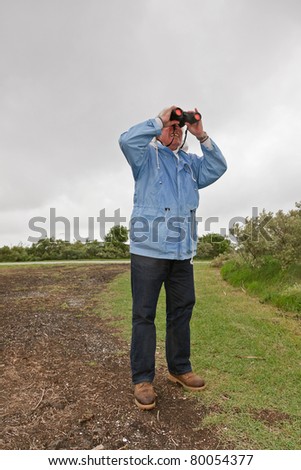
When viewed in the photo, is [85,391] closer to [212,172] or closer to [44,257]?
[212,172]

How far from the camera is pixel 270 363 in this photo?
15.1 feet

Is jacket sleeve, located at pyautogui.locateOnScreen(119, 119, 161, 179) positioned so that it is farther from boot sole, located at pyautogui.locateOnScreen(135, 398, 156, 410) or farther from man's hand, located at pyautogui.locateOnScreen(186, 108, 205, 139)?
boot sole, located at pyautogui.locateOnScreen(135, 398, 156, 410)

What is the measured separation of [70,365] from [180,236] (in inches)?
79.7

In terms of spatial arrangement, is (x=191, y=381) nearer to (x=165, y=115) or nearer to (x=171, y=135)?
(x=171, y=135)

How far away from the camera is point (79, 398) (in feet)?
12.2

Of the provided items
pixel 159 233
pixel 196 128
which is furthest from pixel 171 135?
pixel 159 233

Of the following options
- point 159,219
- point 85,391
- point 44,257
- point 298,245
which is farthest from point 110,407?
point 44,257

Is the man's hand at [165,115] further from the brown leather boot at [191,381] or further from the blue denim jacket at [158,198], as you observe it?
the brown leather boot at [191,381]

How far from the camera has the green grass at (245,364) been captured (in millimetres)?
3174

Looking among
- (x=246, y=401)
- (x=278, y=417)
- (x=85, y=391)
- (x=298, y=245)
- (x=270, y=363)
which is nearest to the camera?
(x=278, y=417)

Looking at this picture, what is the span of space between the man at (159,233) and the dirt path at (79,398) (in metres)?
0.26

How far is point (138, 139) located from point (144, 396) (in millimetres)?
2191

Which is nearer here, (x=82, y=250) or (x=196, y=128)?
(x=196, y=128)

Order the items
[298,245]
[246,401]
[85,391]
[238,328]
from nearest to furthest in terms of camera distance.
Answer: [246,401] → [85,391] → [238,328] → [298,245]
